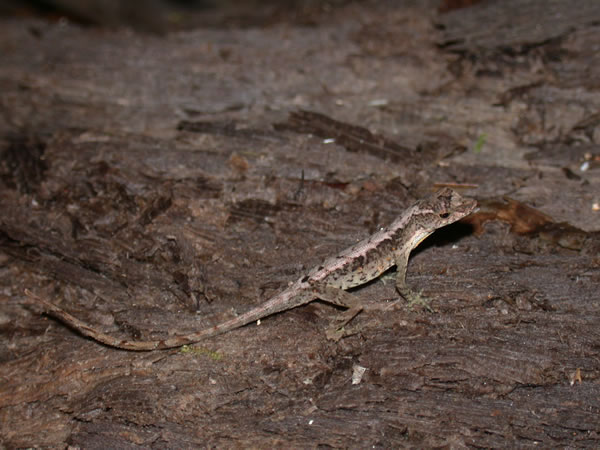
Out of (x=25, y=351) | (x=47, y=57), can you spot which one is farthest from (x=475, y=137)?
(x=47, y=57)

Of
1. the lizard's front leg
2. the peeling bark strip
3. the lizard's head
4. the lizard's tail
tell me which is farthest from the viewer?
the peeling bark strip

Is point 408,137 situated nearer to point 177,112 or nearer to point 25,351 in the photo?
point 177,112

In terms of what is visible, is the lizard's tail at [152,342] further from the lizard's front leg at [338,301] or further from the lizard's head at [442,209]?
the lizard's head at [442,209]

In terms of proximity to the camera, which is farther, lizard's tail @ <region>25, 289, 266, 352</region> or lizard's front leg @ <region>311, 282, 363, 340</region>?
lizard's front leg @ <region>311, 282, 363, 340</region>

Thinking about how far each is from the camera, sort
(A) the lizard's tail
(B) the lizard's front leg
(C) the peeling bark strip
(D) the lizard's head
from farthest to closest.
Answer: (C) the peeling bark strip
(D) the lizard's head
(B) the lizard's front leg
(A) the lizard's tail

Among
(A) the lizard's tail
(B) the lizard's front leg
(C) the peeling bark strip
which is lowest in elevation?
(A) the lizard's tail

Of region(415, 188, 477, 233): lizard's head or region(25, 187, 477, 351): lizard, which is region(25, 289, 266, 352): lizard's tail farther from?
region(415, 188, 477, 233): lizard's head

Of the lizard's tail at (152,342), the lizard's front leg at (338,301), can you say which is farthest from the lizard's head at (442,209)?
the lizard's tail at (152,342)

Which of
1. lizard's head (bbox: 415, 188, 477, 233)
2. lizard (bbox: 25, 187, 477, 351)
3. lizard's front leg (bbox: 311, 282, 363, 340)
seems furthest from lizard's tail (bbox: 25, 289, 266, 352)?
lizard's head (bbox: 415, 188, 477, 233)
